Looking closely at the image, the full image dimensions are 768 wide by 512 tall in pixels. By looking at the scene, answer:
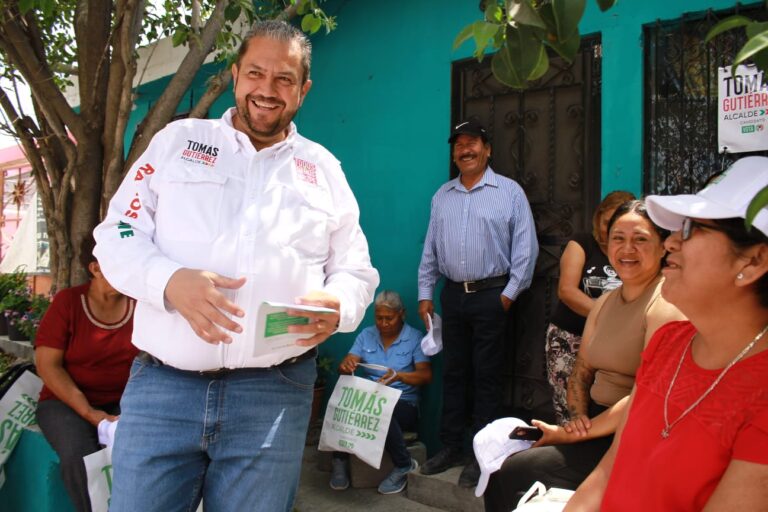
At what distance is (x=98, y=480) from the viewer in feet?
9.90

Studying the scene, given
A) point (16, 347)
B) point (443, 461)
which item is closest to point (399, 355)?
point (443, 461)

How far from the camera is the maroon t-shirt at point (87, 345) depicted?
346cm

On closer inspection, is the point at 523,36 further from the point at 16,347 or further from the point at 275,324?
the point at 16,347

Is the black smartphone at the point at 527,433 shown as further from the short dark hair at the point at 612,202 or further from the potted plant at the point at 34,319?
the potted plant at the point at 34,319

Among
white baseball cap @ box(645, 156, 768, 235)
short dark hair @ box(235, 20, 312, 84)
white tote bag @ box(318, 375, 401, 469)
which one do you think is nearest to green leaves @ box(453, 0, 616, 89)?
white baseball cap @ box(645, 156, 768, 235)

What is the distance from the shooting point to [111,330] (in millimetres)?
3516

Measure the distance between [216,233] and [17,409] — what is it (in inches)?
100.0

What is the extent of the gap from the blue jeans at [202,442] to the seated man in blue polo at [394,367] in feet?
8.51

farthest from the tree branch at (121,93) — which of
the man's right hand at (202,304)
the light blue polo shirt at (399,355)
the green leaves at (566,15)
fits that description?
the green leaves at (566,15)

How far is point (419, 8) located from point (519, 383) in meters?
3.06

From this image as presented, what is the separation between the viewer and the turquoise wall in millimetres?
5000

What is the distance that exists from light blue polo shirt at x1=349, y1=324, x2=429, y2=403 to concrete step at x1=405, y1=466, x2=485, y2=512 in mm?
604

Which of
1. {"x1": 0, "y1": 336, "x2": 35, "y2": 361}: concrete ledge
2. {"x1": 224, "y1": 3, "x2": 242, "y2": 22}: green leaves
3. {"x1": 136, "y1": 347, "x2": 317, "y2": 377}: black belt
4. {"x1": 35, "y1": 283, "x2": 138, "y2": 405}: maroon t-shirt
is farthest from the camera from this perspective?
{"x1": 0, "y1": 336, "x2": 35, "y2": 361}: concrete ledge

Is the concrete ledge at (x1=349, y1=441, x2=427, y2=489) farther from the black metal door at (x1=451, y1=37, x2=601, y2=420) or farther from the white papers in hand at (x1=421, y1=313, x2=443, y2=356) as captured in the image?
the black metal door at (x1=451, y1=37, x2=601, y2=420)
